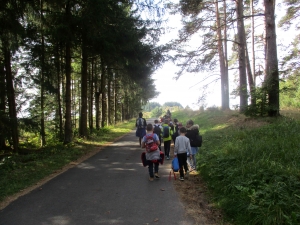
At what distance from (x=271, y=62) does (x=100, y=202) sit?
32.2 feet

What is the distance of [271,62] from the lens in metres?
10.8

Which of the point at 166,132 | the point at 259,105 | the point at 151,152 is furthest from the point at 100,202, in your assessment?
the point at 259,105

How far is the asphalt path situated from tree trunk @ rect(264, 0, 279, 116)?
648 centimetres

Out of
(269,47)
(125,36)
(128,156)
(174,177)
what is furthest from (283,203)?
(125,36)

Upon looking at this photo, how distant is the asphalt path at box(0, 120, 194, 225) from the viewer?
4.40 m

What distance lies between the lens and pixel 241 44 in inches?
574

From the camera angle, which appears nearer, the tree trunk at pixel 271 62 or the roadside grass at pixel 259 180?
the roadside grass at pixel 259 180

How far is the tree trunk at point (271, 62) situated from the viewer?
10.6 meters

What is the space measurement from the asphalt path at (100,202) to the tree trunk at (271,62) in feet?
21.3

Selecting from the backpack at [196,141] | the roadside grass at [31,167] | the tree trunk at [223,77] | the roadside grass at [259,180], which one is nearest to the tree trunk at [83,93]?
the roadside grass at [31,167]

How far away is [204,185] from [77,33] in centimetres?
1001

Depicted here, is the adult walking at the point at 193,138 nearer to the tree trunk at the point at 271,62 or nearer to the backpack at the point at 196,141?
the backpack at the point at 196,141

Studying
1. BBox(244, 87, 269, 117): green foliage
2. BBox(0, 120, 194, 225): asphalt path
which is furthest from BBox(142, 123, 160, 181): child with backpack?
Answer: BBox(244, 87, 269, 117): green foliage

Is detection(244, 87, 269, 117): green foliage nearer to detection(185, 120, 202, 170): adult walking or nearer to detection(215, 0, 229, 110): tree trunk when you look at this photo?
detection(185, 120, 202, 170): adult walking
